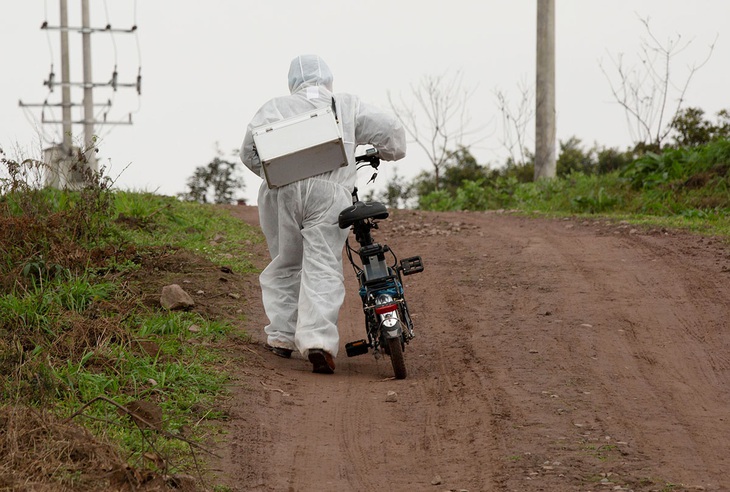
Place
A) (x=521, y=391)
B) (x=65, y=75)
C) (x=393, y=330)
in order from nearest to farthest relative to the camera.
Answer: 1. (x=521, y=391)
2. (x=393, y=330)
3. (x=65, y=75)

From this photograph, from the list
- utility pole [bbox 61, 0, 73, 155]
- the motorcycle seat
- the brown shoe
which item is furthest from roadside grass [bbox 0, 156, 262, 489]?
utility pole [bbox 61, 0, 73, 155]

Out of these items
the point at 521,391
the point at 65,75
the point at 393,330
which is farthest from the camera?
the point at 65,75

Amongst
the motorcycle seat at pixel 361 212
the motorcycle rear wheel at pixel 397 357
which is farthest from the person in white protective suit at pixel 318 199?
the motorcycle rear wheel at pixel 397 357

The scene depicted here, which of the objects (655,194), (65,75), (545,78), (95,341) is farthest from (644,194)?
(65,75)

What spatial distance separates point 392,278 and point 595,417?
5.10 feet

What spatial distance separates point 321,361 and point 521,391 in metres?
1.27

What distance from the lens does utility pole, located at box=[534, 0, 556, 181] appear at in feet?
65.7

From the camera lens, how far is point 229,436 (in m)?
5.10

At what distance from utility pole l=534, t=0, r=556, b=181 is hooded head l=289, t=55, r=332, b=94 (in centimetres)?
1366

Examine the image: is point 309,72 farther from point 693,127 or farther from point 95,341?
point 693,127

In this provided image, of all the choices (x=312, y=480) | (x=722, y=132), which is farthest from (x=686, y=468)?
(x=722, y=132)

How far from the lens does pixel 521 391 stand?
19.1 ft

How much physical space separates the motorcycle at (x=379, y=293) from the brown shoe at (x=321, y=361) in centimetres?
14

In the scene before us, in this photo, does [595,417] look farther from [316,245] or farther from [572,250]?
[572,250]
